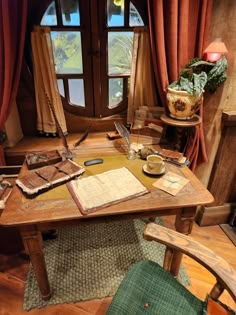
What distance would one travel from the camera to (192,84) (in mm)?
1222

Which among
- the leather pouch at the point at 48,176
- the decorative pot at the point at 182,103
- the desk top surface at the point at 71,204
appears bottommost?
the desk top surface at the point at 71,204

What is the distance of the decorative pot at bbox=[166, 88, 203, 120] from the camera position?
4.07 ft

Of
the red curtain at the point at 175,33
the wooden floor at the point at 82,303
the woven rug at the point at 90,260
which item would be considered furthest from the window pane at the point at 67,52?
the wooden floor at the point at 82,303

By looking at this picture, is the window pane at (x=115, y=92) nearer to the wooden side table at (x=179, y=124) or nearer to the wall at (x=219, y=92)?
the wooden side table at (x=179, y=124)

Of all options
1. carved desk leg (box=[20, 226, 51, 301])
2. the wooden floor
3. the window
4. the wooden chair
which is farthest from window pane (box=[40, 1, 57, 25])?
the wooden floor

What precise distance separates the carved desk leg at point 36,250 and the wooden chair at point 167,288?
452 mm

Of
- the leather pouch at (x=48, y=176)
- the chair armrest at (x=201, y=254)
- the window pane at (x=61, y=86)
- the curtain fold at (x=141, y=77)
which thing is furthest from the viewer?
the window pane at (x=61, y=86)

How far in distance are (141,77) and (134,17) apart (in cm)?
38

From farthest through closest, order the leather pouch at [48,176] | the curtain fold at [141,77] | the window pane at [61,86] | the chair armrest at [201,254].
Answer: the window pane at [61,86]
the curtain fold at [141,77]
the leather pouch at [48,176]
the chair armrest at [201,254]

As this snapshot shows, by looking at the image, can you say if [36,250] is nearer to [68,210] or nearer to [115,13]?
[68,210]

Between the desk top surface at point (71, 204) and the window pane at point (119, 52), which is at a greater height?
the window pane at point (119, 52)

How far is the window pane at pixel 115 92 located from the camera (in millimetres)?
1626

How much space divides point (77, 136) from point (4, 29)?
79 cm

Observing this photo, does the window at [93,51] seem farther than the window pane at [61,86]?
→ No
